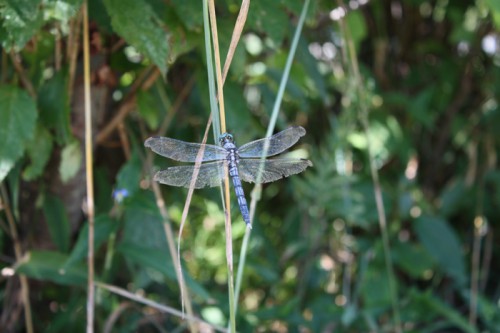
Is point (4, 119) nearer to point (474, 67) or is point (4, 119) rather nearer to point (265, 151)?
point (265, 151)

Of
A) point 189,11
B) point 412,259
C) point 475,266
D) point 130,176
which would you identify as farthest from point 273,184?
point 189,11

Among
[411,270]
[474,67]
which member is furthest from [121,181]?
[474,67]

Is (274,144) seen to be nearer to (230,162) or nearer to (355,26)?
(230,162)

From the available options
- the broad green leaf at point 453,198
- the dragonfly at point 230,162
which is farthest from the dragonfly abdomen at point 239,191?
the broad green leaf at point 453,198

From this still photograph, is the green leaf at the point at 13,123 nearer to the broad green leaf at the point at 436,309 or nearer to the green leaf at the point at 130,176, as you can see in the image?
the green leaf at the point at 130,176

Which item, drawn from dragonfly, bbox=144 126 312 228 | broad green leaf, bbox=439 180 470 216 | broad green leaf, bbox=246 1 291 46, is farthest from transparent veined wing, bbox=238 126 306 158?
broad green leaf, bbox=439 180 470 216

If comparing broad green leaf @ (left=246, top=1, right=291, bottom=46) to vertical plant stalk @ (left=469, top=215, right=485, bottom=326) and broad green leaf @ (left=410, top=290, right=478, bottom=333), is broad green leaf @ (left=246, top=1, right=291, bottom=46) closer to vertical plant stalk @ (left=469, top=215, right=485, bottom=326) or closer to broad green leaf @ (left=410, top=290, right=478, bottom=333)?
broad green leaf @ (left=410, top=290, right=478, bottom=333)
